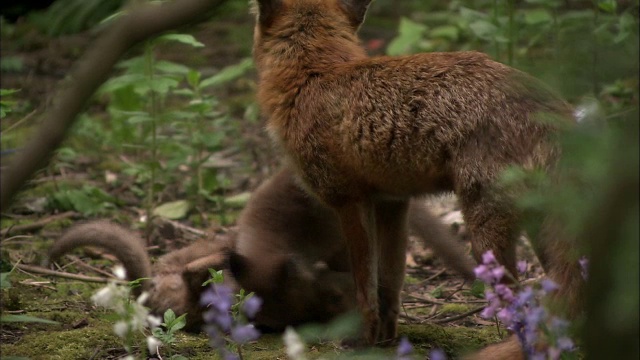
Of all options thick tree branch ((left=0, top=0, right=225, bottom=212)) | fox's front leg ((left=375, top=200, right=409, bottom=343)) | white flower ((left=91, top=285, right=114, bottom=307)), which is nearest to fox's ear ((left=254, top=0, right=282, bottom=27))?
fox's front leg ((left=375, top=200, right=409, bottom=343))

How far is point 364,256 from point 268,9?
5.73 feet

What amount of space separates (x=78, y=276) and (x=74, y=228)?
0.44 meters

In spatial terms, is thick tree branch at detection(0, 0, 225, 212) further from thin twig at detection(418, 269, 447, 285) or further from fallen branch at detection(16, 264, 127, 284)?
thin twig at detection(418, 269, 447, 285)

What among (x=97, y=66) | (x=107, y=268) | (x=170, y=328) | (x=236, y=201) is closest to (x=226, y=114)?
(x=236, y=201)

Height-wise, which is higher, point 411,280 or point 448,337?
point 448,337

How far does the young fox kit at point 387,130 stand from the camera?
186 inches

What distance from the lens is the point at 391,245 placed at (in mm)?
6121

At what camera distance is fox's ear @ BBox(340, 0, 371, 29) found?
6.29 meters

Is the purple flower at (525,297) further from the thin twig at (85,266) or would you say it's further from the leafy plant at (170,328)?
the thin twig at (85,266)

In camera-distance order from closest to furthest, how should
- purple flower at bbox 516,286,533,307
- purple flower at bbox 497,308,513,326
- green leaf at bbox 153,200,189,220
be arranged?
1. purple flower at bbox 516,286,533,307
2. purple flower at bbox 497,308,513,326
3. green leaf at bbox 153,200,189,220

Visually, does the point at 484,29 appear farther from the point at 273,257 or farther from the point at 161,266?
the point at 161,266

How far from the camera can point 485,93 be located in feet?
16.1

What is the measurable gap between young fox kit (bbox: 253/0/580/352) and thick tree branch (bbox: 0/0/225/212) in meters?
1.67

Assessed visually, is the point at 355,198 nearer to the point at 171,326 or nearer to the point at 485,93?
the point at 485,93
